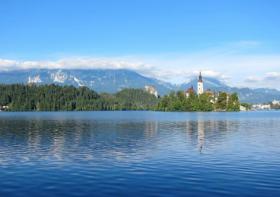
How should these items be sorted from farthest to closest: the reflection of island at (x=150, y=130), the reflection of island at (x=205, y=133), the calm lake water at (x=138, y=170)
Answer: the reflection of island at (x=150, y=130), the reflection of island at (x=205, y=133), the calm lake water at (x=138, y=170)

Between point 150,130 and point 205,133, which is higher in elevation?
point 150,130

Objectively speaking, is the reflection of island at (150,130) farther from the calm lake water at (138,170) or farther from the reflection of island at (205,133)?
the calm lake water at (138,170)

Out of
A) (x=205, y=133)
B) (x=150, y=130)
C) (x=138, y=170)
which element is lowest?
(x=138, y=170)

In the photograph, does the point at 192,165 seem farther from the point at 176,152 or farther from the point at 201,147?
the point at 201,147

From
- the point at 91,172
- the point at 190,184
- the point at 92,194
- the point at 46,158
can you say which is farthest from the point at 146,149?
the point at 92,194

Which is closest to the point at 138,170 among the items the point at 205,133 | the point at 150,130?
the point at 205,133

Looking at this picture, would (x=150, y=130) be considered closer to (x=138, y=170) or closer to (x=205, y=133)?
(x=205, y=133)

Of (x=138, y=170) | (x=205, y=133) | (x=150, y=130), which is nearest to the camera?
(x=138, y=170)

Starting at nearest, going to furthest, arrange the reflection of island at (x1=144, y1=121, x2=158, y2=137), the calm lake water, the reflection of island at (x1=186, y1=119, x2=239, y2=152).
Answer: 1. the calm lake water
2. the reflection of island at (x1=186, y1=119, x2=239, y2=152)
3. the reflection of island at (x1=144, y1=121, x2=158, y2=137)

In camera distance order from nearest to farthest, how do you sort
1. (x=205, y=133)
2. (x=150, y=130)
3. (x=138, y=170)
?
1. (x=138, y=170)
2. (x=205, y=133)
3. (x=150, y=130)

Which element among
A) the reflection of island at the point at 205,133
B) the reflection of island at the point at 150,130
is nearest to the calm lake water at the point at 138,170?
the reflection of island at the point at 205,133

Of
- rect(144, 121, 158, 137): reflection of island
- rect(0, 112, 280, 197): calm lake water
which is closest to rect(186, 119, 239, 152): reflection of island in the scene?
rect(144, 121, 158, 137): reflection of island

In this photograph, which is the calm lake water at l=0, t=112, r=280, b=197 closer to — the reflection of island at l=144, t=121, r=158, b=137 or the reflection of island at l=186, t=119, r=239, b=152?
the reflection of island at l=186, t=119, r=239, b=152

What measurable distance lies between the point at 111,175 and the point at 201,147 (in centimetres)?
2375
